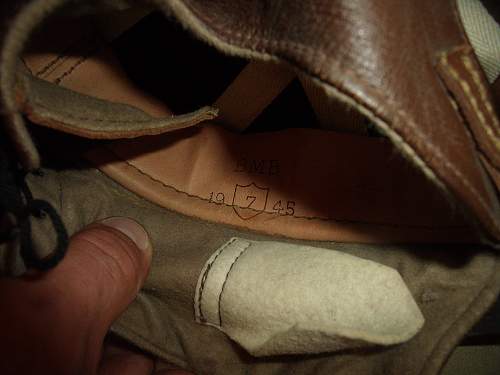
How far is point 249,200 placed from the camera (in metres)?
0.58

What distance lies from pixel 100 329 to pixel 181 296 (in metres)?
0.11

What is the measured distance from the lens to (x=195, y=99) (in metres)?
0.70

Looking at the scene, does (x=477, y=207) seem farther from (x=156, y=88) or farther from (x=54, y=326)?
(x=156, y=88)

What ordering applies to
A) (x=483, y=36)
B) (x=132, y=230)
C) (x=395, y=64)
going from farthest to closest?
(x=132, y=230) → (x=483, y=36) → (x=395, y=64)

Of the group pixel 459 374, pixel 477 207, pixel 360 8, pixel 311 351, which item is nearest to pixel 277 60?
pixel 360 8

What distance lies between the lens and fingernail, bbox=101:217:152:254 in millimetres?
531

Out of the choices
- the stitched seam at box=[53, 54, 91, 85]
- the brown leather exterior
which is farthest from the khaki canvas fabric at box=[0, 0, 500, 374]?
the stitched seam at box=[53, 54, 91, 85]

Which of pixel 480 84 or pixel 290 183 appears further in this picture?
pixel 290 183

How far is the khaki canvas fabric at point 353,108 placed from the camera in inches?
12.4

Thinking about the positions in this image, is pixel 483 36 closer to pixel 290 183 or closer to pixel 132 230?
pixel 290 183

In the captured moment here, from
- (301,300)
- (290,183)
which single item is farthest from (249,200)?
(301,300)

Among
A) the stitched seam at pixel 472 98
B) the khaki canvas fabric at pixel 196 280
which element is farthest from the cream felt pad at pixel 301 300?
the stitched seam at pixel 472 98

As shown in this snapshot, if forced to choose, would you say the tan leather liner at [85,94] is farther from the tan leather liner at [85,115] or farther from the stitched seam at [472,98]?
the stitched seam at [472,98]

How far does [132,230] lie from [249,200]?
0.53ft
